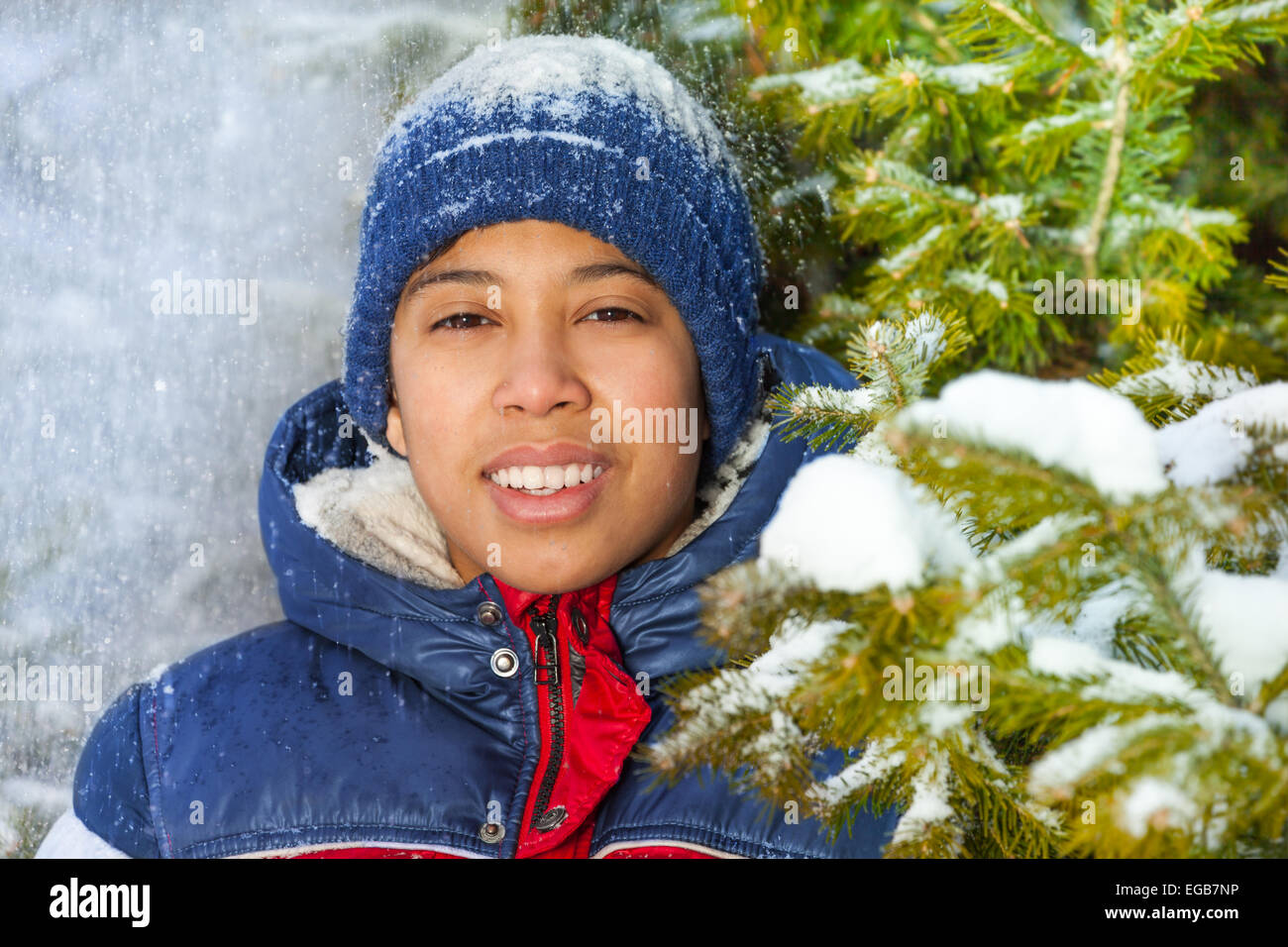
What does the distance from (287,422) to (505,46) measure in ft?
3.24

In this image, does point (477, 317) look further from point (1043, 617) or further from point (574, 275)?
point (1043, 617)

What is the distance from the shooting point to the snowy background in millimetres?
2881

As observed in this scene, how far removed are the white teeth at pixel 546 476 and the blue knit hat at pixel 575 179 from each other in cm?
38

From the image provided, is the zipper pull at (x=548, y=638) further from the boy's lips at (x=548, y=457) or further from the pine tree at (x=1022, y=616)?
the pine tree at (x=1022, y=616)

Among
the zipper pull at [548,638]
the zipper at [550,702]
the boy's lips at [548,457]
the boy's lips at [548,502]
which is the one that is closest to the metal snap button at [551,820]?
the zipper at [550,702]

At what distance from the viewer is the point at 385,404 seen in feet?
7.47

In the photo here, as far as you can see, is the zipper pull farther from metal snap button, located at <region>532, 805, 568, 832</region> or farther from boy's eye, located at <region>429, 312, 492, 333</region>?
boy's eye, located at <region>429, 312, 492, 333</region>

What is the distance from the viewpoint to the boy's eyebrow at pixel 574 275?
1871 millimetres

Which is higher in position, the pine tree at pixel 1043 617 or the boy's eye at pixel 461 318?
the boy's eye at pixel 461 318

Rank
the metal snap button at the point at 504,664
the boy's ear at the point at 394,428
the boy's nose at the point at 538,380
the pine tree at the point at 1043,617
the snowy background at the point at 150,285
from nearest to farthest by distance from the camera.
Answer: the pine tree at the point at 1043,617 → the boy's nose at the point at 538,380 → the metal snap button at the point at 504,664 → the boy's ear at the point at 394,428 → the snowy background at the point at 150,285

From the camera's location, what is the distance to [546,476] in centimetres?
187

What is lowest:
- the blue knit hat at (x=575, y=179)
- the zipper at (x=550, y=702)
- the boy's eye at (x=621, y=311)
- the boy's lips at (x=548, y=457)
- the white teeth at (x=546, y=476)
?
the zipper at (x=550, y=702)
